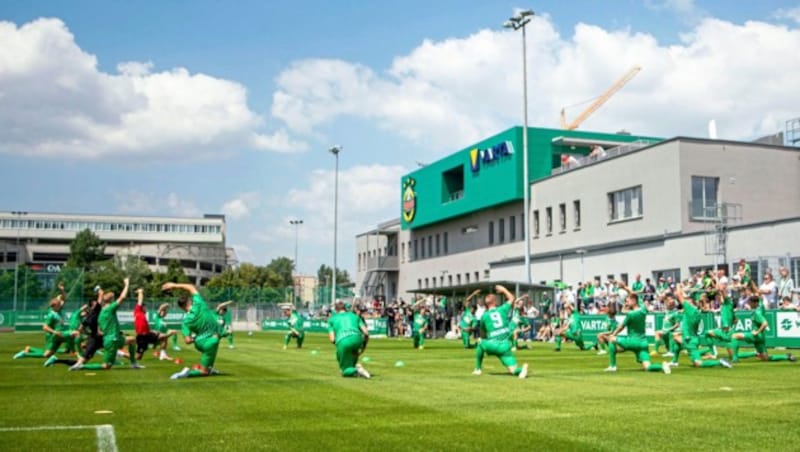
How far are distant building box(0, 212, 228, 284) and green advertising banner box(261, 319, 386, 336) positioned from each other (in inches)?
2742

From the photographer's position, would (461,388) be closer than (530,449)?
No

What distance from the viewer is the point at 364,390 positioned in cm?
1518

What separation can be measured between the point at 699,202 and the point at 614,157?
6637 millimetres

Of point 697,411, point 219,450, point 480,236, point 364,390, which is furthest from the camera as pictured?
point 480,236

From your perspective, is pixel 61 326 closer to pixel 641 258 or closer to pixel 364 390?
pixel 364 390

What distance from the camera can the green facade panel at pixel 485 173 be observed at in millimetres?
61188

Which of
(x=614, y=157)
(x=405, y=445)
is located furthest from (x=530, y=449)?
(x=614, y=157)

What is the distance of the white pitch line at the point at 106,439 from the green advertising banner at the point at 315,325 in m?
48.7

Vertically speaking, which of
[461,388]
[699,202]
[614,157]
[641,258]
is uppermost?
[614,157]

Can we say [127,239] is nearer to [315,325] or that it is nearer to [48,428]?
[315,325]

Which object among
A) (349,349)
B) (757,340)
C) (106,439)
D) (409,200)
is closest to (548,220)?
(409,200)

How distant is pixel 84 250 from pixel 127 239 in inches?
1187

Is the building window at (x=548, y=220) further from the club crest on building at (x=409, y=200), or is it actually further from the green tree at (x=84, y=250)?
the green tree at (x=84, y=250)

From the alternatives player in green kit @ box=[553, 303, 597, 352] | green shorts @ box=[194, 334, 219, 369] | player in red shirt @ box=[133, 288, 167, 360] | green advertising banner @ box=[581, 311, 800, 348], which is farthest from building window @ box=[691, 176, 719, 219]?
green shorts @ box=[194, 334, 219, 369]
